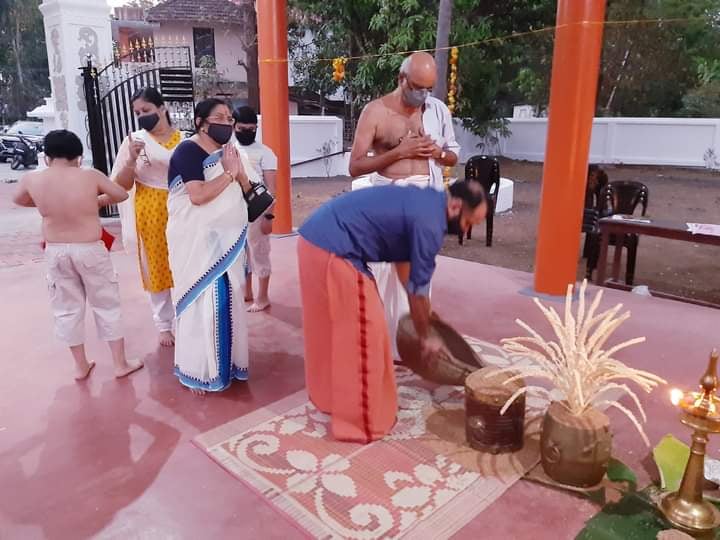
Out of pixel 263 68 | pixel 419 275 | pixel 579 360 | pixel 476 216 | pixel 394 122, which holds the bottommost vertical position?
pixel 579 360

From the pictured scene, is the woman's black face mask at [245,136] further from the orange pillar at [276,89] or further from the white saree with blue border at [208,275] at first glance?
the orange pillar at [276,89]

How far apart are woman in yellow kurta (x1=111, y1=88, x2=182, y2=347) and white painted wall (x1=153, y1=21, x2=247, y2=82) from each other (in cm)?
1974

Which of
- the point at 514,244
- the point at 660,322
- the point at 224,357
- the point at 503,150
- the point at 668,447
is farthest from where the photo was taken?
the point at 503,150

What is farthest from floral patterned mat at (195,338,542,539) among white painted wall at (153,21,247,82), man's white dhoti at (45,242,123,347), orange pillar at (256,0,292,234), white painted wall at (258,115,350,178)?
white painted wall at (153,21,247,82)

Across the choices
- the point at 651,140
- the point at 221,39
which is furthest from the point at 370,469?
the point at 221,39

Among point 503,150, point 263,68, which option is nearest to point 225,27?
point 503,150

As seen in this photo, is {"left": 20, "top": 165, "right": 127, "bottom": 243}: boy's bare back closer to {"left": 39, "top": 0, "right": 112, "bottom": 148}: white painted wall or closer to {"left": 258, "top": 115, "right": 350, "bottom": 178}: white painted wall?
{"left": 39, "top": 0, "right": 112, "bottom": 148}: white painted wall

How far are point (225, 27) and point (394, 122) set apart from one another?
21141 mm

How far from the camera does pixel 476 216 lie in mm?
2590

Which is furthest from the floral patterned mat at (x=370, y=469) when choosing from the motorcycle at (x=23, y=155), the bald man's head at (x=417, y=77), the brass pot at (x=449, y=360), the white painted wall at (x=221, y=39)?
Result: the white painted wall at (x=221, y=39)

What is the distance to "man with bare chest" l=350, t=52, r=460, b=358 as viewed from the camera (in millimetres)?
3594

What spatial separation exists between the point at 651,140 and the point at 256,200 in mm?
15777

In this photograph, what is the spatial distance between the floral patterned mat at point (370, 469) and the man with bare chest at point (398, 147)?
2.44 feet

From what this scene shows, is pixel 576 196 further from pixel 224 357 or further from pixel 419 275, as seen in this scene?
pixel 224 357
